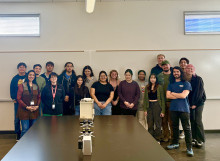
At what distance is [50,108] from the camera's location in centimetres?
383

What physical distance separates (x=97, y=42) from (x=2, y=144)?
118 inches

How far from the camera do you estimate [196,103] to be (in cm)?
389

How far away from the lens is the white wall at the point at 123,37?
4.90 metres

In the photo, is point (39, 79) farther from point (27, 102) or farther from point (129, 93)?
point (129, 93)

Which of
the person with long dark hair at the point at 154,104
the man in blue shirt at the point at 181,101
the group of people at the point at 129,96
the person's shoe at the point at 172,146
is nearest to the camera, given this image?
the man in blue shirt at the point at 181,101

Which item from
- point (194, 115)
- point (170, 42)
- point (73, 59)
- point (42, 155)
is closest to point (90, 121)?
point (42, 155)

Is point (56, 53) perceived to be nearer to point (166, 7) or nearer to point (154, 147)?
point (166, 7)

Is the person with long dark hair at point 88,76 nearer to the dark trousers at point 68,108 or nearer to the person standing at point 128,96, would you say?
the dark trousers at point 68,108

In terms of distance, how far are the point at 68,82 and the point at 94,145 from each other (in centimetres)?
294

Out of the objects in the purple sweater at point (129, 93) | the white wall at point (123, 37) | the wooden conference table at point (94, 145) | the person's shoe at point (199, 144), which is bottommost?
the person's shoe at point (199, 144)

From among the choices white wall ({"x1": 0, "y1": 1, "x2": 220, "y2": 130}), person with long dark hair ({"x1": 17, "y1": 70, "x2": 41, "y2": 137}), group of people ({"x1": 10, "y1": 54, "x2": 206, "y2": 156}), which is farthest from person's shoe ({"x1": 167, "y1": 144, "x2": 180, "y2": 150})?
person with long dark hair ({"x1": 17, "y1": 70, "x2": 41, "y2": 137})

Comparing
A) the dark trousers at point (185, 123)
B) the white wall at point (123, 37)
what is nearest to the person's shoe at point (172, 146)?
the dark trousers at point (185, 123)

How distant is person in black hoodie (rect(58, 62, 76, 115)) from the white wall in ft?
0.73

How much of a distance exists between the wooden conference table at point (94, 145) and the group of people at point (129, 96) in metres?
1.38
